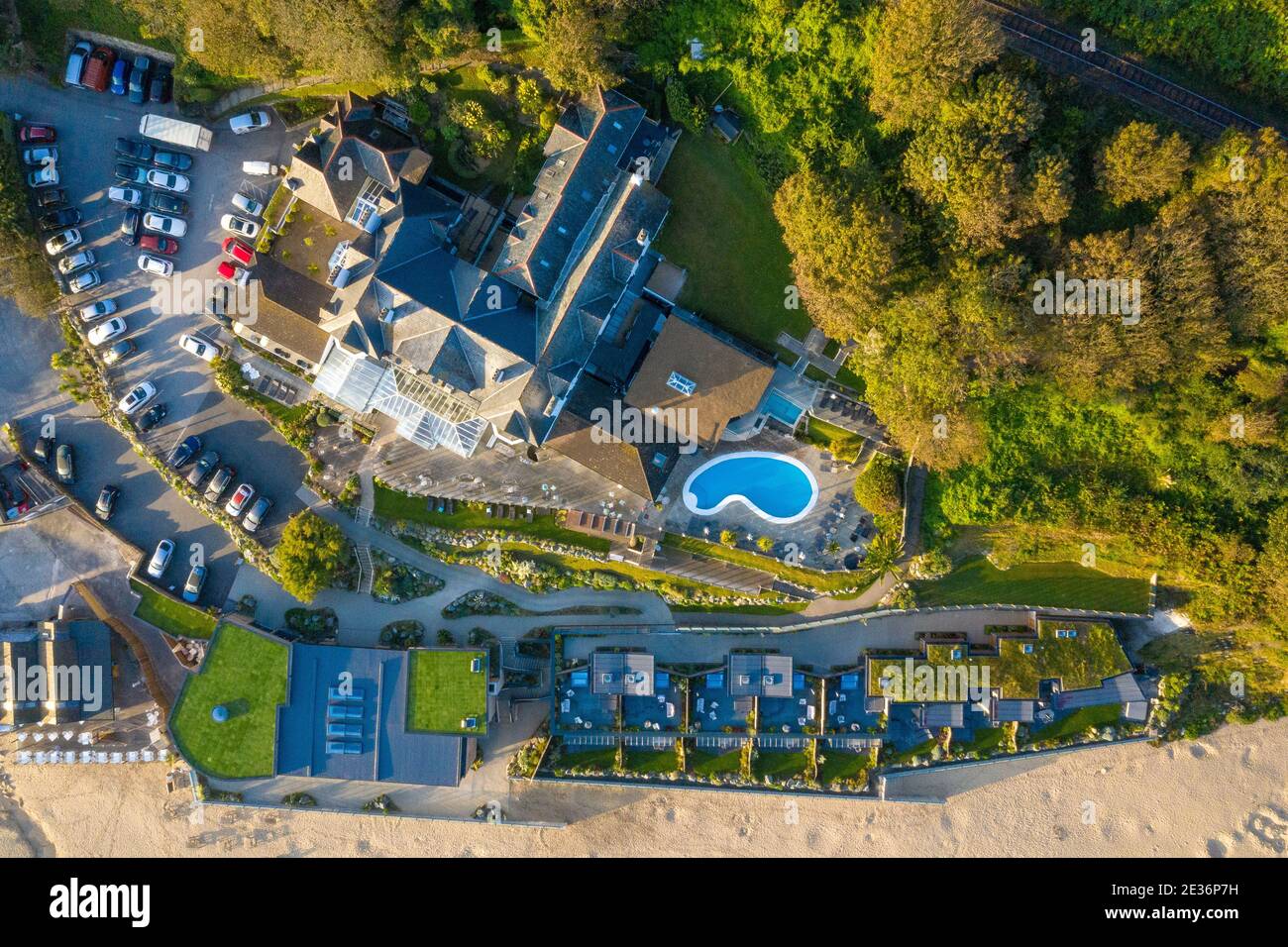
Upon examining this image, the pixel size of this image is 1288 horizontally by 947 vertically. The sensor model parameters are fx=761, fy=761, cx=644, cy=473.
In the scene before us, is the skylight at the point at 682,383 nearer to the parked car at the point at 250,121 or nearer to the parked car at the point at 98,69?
the parked car at the point at 250,121

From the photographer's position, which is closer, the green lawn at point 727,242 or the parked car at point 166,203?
the green lawn at point 727,242

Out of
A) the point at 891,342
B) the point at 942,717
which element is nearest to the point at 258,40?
the point at 891,342

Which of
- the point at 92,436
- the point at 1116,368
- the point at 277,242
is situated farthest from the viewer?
the point at 92,436

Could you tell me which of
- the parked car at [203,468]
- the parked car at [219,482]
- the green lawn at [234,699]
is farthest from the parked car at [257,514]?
the green lawn at [234,699]

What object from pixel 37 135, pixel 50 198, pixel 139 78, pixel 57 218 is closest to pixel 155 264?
pixel 57 218

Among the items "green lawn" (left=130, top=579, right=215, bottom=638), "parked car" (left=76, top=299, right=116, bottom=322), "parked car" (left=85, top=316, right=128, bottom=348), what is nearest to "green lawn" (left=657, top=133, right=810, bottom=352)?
"parked car" (left=85, top=316, right=128, bottom=348)

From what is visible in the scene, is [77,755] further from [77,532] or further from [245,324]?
[245,324]

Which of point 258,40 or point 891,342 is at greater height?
point 258,40
